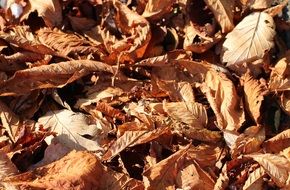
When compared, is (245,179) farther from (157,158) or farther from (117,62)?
(117,62)

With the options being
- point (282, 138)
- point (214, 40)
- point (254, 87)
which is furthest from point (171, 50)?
point (282, 138)

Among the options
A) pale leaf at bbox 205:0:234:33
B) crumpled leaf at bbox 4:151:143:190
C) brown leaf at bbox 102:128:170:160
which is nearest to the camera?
crumpled leaf at bbox 4:151:143:190

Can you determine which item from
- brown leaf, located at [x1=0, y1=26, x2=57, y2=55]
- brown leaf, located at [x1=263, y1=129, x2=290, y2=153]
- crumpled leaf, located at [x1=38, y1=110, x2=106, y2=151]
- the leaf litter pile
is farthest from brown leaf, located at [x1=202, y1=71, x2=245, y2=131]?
brown leaf, located at [x1=0, y1=26, x2=57, y2=55]

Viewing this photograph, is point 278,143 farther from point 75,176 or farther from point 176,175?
point 75,176

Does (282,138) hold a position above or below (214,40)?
below

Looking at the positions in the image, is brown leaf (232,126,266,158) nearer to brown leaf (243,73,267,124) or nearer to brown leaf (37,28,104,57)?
brown leaf (243,73,267,124)

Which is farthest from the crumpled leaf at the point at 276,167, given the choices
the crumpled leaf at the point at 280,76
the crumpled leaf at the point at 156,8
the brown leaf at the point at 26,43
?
the brown leaf at the point at 26,43

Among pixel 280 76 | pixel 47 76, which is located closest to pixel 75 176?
pixel 47 76

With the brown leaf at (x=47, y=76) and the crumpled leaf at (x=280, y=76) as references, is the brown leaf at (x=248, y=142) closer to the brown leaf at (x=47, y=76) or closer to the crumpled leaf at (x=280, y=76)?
the crumpled leaf at (x=280, y=76)
